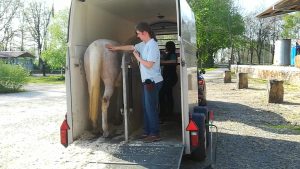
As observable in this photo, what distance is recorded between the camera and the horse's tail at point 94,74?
19.3 ft

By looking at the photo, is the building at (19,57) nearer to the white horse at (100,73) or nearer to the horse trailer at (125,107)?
the horse trailer at (125,107)

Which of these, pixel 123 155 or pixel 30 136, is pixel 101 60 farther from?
pixel 30 136

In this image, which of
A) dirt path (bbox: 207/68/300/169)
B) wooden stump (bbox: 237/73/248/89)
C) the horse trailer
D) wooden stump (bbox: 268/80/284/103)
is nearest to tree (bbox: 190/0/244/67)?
wooden stump (bbox: 237/73/248/89)

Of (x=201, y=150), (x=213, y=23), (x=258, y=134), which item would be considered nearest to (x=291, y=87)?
(x=258, y=134)

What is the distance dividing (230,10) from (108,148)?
3857 centimetres

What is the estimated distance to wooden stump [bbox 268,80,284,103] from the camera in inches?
570

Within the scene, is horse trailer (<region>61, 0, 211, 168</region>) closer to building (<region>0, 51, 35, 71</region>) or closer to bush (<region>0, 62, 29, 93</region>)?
bush (<region>0, 62, 29, 93</region>)

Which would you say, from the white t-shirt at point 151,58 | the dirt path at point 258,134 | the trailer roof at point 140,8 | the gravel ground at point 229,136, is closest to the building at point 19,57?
the gravel ground at point 229,136

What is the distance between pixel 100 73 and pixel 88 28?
94 cm

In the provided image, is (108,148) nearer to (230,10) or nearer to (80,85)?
(80,85)

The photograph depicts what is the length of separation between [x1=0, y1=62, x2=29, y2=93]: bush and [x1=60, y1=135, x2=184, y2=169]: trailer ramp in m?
20.6

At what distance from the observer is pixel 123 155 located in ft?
17.2

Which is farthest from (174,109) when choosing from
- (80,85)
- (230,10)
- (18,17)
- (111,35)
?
(18,17)

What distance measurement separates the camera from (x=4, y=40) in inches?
2356
